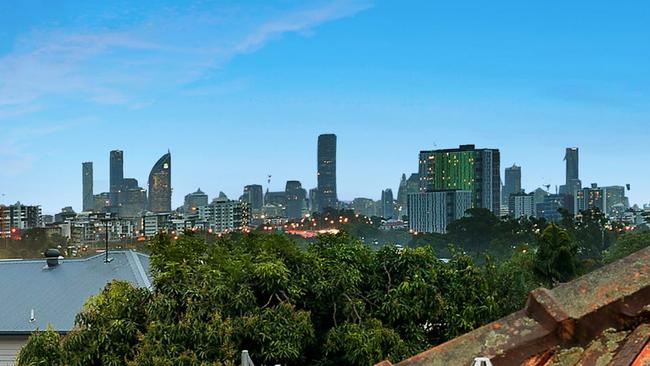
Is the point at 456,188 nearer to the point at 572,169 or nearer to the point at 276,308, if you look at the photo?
the point at 572,169

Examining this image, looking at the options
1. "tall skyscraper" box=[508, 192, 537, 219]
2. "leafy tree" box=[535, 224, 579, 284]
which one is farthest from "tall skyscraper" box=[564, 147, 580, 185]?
"leafy tree" box=[535, 224, 579, 284]

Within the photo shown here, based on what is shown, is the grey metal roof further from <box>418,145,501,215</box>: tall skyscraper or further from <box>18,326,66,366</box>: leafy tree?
<box>418,145,501,215</box>: tall skyscraper

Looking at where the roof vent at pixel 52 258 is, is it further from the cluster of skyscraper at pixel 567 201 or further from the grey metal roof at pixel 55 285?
the cluster of skyscraper at pixel 567 201

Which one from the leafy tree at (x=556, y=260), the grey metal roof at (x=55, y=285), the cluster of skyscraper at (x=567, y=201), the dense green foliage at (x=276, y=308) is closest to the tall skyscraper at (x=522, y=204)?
the cluster of skyscraper at (x=567, y=201)

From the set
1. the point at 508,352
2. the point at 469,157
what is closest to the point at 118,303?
the point at 508,352

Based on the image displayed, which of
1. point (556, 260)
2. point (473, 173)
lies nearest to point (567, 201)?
point (473, 173)

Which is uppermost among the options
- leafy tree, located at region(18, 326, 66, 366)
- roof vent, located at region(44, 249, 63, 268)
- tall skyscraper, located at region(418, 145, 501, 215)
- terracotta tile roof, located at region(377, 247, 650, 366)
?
tall skyscraper, located at region(418, 145, 501, 215)
